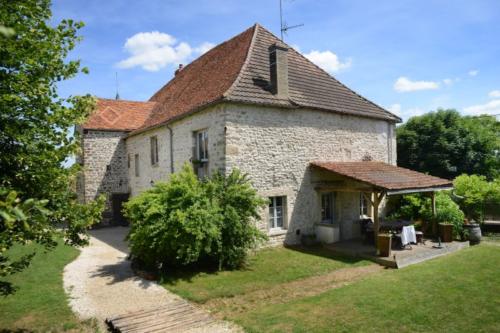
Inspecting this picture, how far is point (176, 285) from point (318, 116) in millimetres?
8593

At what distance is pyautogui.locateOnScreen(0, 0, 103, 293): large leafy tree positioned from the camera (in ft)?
14.5

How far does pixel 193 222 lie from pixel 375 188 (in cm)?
599

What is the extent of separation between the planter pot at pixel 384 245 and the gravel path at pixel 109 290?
6286 mm

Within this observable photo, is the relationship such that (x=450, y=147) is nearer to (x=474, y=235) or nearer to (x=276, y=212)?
(x=474, y=235)

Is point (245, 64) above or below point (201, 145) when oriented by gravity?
above

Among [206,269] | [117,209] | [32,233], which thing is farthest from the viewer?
[117,209]

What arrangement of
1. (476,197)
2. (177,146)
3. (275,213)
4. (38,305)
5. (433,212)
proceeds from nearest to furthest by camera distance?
(38,305)
(275,213)
(433,212)
(177,146)
(476,197)

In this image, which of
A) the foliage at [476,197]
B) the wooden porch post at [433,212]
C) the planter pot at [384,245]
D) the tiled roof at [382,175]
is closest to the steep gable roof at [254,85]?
the tiled roof at [382,175]

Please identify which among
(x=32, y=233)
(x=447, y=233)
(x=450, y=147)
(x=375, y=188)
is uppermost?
(x=450, y=147)

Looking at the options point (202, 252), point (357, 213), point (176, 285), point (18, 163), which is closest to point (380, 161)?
point (357, 213)

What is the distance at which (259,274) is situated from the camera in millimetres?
9555

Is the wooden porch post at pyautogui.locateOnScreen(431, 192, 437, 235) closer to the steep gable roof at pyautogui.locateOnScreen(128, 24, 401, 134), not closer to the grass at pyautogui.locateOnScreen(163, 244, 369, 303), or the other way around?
the steep gable roof at pyautogui.locateOnScreen(128, 24, 401, 134)

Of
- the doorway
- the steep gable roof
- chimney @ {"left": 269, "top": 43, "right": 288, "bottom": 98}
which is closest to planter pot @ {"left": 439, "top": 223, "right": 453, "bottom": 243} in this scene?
the steep gable roof

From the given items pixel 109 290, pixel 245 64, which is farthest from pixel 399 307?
pixel 245 64
